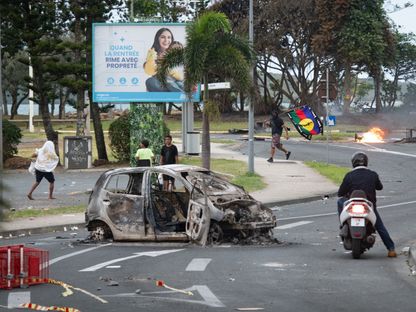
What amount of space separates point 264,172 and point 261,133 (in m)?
33.0

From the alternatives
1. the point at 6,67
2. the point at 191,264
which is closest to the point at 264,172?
the point at 191,264

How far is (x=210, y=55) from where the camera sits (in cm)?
2655

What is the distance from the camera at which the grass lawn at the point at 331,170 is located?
3114 centimetres

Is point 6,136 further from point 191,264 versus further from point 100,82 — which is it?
point 191,264

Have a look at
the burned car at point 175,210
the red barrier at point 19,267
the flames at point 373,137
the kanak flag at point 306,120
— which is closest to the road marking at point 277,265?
the burned car at point 175,210

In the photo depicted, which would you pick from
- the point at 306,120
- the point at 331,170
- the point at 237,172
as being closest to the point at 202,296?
→ the point at 237,172

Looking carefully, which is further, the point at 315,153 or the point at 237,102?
the point at 237,102

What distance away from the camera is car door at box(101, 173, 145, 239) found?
48.7 feet

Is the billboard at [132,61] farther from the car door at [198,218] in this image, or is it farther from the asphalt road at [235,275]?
the car door at [198,218]

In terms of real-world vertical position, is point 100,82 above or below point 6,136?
above

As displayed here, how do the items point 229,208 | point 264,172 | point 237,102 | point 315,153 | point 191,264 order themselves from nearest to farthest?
Answer: point 191,264 < point 229,208 < point 264,172 < point 315,153 < point 237,102

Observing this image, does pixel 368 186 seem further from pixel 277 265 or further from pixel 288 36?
pixel 288 36

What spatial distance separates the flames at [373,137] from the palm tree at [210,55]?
2864cm

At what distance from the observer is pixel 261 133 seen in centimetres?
6631
